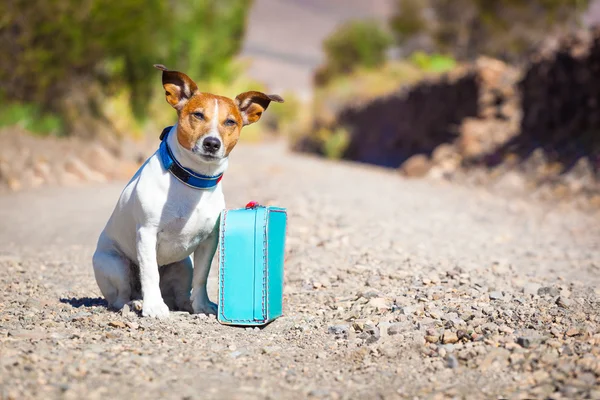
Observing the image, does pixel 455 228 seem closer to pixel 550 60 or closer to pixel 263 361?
pixel 263 361

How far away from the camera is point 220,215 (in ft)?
A: 11.1

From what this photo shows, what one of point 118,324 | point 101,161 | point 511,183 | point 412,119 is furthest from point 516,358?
point 412,119

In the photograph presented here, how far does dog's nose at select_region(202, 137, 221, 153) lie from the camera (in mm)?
3033

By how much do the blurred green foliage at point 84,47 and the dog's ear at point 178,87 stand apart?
819 centimetres

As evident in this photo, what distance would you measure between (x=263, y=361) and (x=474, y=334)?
3.46 feet

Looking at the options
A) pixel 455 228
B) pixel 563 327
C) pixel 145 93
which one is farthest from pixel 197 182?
pixel 145 93

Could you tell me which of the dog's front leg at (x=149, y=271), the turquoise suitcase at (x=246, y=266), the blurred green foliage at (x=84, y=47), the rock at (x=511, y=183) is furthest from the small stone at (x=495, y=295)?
the blurred green foliage at (x=84, y=47)

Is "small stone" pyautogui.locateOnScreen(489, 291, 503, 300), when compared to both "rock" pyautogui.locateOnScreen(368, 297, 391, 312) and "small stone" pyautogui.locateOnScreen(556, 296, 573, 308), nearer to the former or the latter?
"small stone" pyautogui.locateOnScreen(556, 296, 573, 308)

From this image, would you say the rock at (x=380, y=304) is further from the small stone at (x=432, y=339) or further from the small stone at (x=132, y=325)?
the small stone at (x=132, y=325)

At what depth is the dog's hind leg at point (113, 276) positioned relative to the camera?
137 inches

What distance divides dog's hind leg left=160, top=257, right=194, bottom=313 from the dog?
0.56ft

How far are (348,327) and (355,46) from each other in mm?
40681

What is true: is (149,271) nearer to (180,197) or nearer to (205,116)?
(180,197)

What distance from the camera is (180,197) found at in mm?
3201
